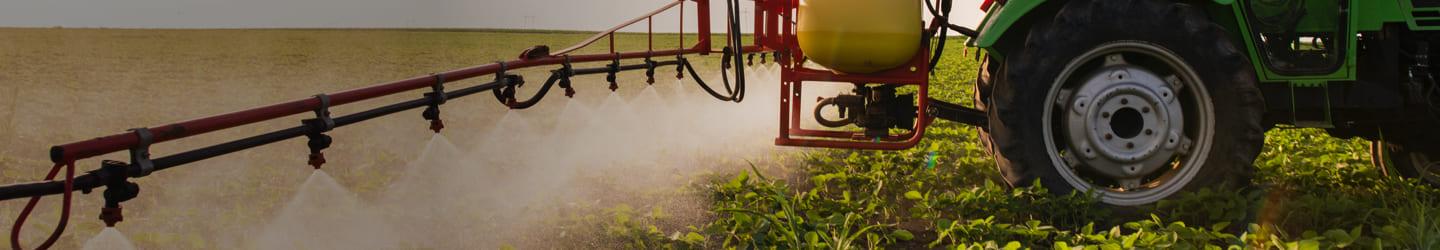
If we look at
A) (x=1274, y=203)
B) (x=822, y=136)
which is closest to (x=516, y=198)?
(x=822, y=136)

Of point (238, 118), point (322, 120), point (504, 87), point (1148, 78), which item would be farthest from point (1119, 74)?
point (238, 118)

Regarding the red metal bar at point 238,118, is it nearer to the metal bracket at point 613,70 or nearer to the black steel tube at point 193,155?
the black steel tube at point 193,155

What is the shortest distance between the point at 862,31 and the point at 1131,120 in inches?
44.7

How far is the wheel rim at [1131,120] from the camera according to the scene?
12.9ft

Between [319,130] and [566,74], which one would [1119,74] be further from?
[319,130]

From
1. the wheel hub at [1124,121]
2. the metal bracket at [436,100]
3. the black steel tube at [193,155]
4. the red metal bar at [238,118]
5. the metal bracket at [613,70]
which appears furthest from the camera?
the metal bracket at [613,70]

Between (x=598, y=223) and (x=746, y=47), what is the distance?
87.5 inches

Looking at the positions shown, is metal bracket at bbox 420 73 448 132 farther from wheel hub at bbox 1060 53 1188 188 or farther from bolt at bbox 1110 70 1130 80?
bolt at bbox 1110 70 1130 80

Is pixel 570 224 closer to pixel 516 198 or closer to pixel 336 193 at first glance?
pixel 516 198

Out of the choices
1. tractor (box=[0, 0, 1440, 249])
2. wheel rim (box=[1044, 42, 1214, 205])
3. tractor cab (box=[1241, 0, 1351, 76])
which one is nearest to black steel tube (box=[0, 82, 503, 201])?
tractor (box=[0, 0, 1440, 249])

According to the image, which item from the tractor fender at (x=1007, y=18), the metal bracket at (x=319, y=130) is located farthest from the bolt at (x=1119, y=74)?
the metal bracket at (x=319, y=130)

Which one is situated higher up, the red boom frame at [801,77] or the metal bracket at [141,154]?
the red boom frame at [801,77]

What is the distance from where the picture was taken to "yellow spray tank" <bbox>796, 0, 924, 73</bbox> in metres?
4.28

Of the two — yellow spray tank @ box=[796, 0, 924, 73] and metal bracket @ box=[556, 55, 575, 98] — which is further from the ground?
yellow spray tank @ box=[796, 0, 924, 73]
